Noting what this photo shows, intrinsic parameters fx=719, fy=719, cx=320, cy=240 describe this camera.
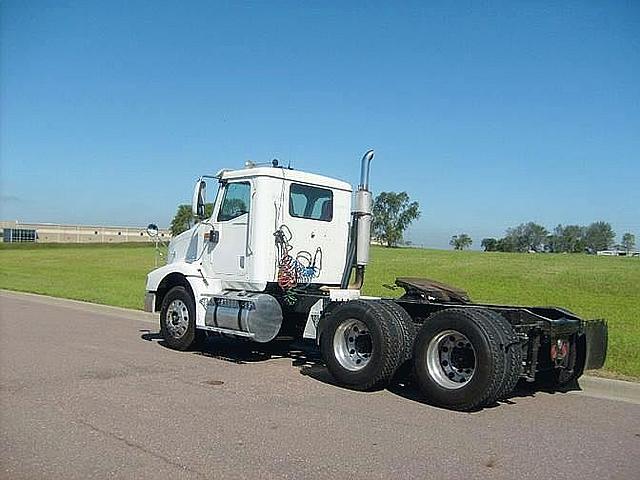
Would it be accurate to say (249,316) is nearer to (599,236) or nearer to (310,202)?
(310,202)

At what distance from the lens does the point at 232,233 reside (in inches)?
426

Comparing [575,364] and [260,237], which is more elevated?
[260,237]

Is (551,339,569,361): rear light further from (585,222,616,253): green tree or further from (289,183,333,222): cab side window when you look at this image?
(585,222,616,253): green tree

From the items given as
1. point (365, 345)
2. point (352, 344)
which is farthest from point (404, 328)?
point (352, 344)

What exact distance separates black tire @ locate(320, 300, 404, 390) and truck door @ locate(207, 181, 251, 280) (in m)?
2.16

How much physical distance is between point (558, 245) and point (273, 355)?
376 ft

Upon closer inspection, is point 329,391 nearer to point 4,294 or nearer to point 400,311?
point 400,311

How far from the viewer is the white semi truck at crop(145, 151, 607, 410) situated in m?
7.63

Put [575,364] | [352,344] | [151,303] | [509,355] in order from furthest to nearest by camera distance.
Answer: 1. [151,303]
2. [352,344]
3. [575,364]
4. [509,355]

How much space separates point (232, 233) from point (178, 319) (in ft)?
5.37

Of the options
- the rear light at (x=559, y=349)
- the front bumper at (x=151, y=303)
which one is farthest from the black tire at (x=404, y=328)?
the front bumper at (x=151, y=303)

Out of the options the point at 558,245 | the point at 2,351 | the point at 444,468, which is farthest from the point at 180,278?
the point at 558,245

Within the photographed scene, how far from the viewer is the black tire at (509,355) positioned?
7.25 meters

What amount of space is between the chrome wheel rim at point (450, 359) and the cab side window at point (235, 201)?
3972 mm
